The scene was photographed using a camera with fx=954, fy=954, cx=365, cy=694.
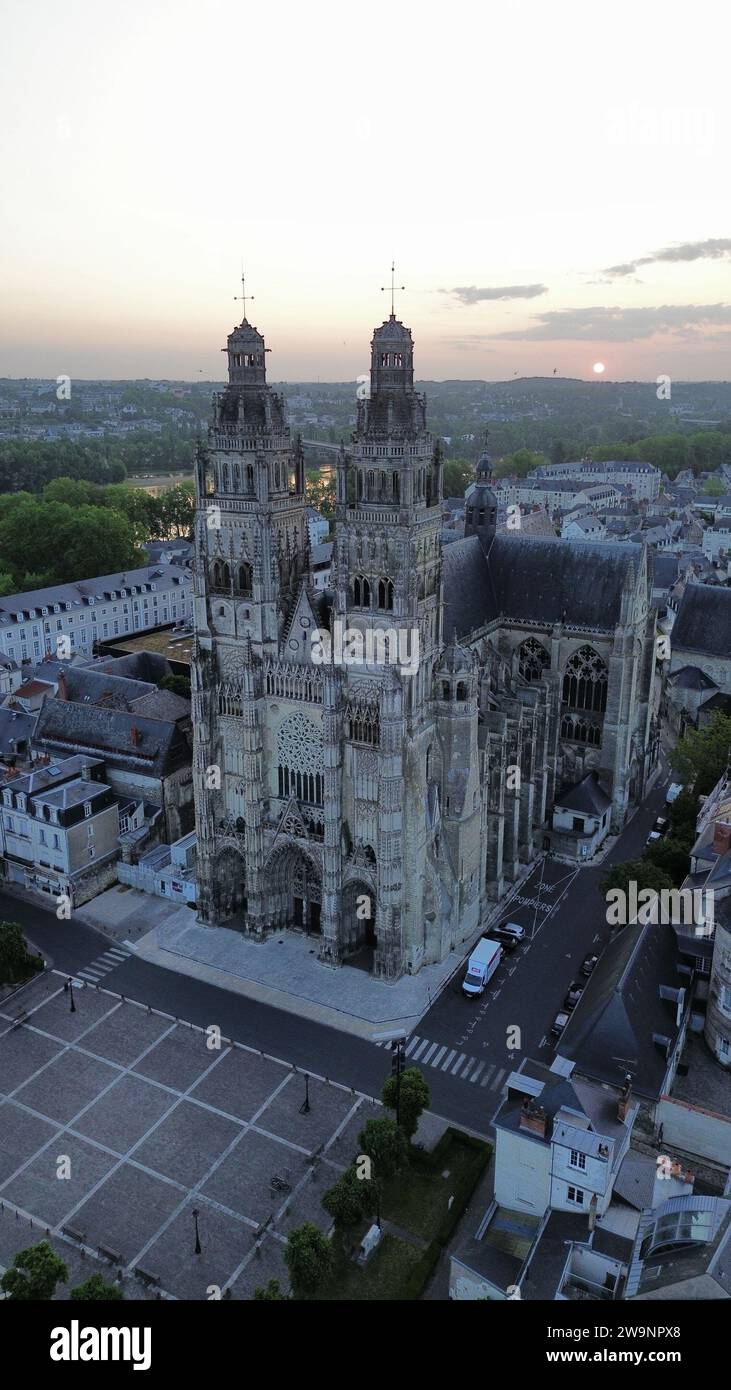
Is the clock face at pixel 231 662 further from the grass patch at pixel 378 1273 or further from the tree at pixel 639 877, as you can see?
the grass patch at pixel 378 1273

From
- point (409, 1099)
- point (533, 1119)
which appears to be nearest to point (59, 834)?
point (409, 1099)

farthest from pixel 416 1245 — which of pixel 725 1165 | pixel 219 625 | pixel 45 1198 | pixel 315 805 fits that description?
pixel 219 625

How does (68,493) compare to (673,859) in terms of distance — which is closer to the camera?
(673,859)

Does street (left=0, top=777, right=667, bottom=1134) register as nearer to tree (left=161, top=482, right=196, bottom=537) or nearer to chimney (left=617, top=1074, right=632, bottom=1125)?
chimney (left=617, top=1074, right=632, bottom=1125)

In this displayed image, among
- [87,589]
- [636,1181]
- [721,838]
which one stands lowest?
[636,1181]

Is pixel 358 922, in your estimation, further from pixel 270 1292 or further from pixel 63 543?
pixel 63 543

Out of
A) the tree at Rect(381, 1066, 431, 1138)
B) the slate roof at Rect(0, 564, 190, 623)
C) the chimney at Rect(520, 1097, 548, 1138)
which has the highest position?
the slate roof at Rect(0, 564, 190, 623)

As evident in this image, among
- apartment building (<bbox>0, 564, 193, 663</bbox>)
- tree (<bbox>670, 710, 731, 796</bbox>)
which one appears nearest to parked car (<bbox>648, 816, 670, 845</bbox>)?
tree (<bbox>670, 710, 731, 796</bbox>)
